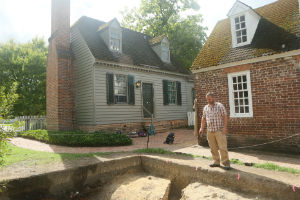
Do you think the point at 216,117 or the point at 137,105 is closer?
the point at 216,117

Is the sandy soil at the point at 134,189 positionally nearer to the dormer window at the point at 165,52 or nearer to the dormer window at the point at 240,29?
the dormer window at the point at 240,29

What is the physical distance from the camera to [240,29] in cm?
886

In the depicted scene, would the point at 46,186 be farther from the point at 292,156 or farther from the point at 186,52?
the point at 186,52

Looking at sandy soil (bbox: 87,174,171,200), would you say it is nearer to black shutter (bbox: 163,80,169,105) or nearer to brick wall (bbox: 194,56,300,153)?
brick wall (bbox: 194,56,300,153)

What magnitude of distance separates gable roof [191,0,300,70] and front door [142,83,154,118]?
17.7 feet

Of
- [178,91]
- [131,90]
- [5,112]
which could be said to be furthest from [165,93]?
[5,112]

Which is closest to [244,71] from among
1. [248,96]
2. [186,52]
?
[248,96]

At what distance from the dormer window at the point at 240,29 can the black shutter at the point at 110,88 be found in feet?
24.0

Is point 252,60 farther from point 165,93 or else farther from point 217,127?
point 165,93

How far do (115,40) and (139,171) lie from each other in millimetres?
9997

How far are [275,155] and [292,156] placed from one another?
48cm

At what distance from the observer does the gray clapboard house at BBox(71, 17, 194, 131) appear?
11930mm

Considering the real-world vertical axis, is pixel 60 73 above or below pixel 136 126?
above

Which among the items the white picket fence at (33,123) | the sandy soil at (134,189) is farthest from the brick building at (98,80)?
the sandy soil at (134,189)
